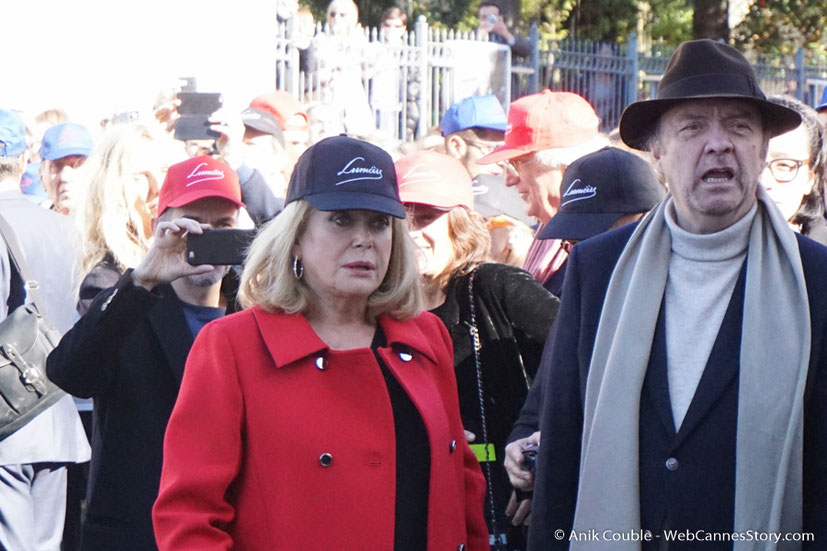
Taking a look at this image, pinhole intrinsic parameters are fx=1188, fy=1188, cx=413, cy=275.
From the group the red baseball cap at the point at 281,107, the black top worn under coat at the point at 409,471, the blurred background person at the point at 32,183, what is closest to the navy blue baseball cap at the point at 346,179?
the black top worn under coat at the point at 409,471

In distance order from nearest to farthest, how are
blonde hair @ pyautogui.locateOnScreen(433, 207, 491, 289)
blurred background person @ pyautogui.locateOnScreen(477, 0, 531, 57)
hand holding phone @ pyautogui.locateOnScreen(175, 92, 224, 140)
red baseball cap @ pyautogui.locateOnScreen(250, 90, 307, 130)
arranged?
blonde hair @ pyautogui.locateOnScreen(433, 207, 491, 289)
hand holding phone @ pyautogui.locateOnScreen(175, 92, 224, 140)
red baseball cap @ pyautogui.locateOnScreen(250, 90, 307, 130)
blurred background person @ pyautogui.locateOnScreen(477, 0, 531, 57)

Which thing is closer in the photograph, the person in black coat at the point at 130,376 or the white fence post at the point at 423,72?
the person in black coat at the point at 130,376

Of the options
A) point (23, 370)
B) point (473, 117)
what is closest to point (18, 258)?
point (23, 370)

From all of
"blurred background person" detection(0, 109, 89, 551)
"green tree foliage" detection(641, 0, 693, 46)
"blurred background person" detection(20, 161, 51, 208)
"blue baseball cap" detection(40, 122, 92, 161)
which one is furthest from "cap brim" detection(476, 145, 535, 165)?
"green tree foliage" detection(641, 0, 693, 46)

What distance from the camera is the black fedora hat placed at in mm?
2783

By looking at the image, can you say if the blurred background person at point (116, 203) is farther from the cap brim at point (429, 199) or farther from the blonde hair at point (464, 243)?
the blonde hair at point (464, 243)

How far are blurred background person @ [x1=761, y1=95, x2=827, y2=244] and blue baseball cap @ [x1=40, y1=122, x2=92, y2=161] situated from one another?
4.10m

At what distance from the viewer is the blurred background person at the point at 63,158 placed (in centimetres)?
684

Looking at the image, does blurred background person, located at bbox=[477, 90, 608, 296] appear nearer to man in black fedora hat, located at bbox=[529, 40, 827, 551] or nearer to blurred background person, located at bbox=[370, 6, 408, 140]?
man in black fedora hat, located at bbox=[529, 40, 827, 551]

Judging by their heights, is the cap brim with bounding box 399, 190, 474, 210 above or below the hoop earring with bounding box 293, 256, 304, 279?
above

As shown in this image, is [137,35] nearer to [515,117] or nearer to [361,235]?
[515,117]

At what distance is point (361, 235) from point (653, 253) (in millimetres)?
742

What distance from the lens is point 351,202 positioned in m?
2.98

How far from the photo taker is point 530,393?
3.42 m
